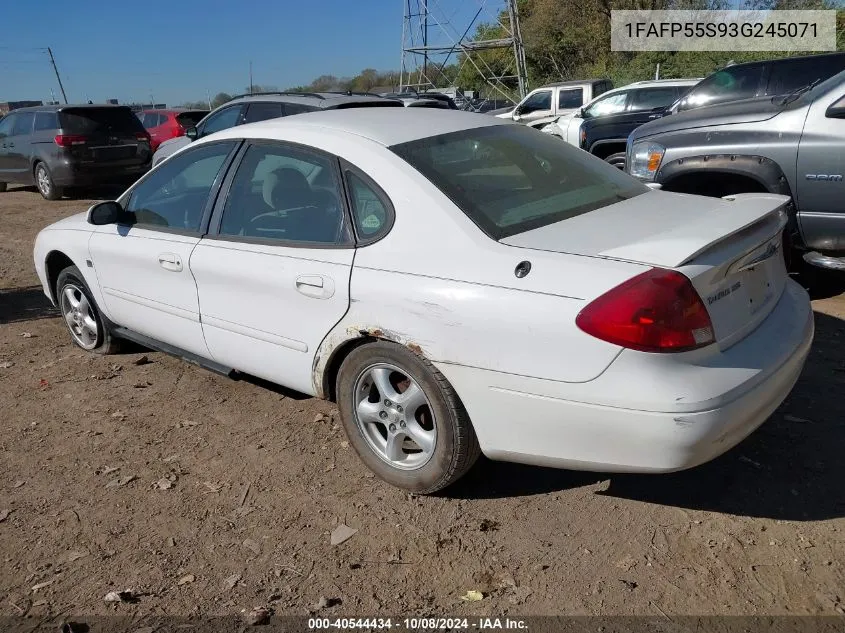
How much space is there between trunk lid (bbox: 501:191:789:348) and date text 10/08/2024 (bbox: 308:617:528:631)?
1265mm

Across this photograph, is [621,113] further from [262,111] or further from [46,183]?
[46,183]

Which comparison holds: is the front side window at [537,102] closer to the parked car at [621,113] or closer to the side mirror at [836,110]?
the parked car at [621,113]

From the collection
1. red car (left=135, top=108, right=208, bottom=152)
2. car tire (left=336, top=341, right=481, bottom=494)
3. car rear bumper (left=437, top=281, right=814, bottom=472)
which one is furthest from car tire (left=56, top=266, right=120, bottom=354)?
red car (left=135, top=108, right=208, bottom=152)

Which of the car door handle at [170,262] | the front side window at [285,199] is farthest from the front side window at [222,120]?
the front side window at [285,199]

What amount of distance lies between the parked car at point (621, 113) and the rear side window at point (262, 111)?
531 cm

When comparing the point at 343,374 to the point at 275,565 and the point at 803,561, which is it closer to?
the point at 275,565

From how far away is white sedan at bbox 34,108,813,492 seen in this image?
2631 millimetres

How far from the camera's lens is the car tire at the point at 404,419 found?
3.07 metres

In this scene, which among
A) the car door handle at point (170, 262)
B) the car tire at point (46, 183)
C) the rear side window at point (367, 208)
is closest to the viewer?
the rear side window at point (367, 208)

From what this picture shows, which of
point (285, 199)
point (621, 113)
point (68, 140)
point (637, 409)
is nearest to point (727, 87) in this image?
point (621, 113)

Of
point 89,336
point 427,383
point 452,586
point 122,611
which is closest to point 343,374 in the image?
point 427,383

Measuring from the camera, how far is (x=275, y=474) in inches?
145

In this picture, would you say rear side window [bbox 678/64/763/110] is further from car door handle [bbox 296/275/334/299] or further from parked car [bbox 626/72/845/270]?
car door handle [bbox 296/275/334/299]

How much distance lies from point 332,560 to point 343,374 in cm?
83
